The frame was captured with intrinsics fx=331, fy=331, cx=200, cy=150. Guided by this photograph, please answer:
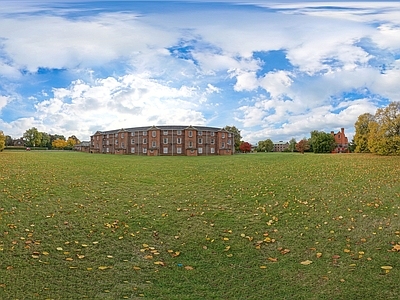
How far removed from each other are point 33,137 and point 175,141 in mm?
67713

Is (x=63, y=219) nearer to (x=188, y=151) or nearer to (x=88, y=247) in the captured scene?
(x=88, y=247)

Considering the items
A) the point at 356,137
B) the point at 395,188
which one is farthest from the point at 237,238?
the point at 356,137

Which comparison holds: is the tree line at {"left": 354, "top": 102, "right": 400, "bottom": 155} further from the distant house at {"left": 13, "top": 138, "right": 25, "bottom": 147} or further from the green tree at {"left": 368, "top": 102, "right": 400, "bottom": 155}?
the distant house at {"left": 13, "top": 138, "right": 25, "bottom": 147}

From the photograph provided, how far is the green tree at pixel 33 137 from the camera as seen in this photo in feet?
375

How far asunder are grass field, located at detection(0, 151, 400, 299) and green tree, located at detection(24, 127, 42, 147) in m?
111

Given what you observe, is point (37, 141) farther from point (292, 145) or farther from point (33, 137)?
point (292, 145)

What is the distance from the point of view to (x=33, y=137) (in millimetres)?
115000

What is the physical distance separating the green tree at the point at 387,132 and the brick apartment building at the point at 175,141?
35500 millimetres

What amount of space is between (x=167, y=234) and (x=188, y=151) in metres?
60.4

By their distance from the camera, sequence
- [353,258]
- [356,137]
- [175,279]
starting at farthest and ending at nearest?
1. [356,137]
2. [353,258]
3. [175,279]

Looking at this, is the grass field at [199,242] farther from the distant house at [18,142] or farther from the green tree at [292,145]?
the distant house at [18,142]

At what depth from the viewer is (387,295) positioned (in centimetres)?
560

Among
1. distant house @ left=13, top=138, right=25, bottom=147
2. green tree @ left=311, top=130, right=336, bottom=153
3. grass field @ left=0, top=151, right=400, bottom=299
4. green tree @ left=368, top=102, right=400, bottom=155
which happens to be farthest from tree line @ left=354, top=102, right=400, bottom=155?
distant house @ left=13, top=138, right=25, bottom=147

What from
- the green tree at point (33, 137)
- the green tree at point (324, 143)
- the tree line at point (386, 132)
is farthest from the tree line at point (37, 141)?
the tree line at point (386, 132)
